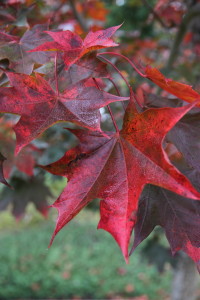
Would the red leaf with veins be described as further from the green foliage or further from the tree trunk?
the green foliage

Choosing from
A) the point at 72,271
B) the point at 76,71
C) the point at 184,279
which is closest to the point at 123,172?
the point at 76,71

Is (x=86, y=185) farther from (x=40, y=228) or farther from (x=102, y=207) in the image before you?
(x=40, y=228)

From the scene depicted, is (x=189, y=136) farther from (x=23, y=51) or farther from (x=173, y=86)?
(x=23, y=51)

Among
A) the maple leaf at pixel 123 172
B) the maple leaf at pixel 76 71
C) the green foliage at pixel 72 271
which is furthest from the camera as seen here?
the green foliage at pixel 72 271

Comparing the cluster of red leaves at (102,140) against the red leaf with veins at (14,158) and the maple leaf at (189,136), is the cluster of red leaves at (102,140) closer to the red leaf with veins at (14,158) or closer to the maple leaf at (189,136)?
the maple leaf at (189,136)

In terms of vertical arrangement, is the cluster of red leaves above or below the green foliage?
above

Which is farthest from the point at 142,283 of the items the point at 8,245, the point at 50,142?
the point at 50,142

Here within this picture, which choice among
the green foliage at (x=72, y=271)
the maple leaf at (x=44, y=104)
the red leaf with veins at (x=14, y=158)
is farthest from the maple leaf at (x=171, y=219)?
the green foliage at (x=72, y=271)

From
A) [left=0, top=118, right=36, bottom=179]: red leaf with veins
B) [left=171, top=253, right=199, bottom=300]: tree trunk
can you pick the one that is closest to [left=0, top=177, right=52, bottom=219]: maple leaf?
[left=0, top=118, right=36, bottom=179]: red leaf with veins
